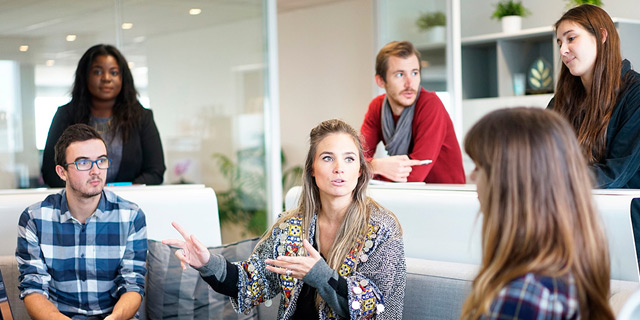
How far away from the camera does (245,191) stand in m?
4.86

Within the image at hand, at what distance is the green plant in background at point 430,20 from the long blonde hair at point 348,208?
3.36 m

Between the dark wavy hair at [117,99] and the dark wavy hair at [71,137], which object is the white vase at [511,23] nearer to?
the dark wavy hair at [117,99]

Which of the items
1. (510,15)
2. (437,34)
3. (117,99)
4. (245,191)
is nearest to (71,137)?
(117,99)

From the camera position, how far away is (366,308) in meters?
1.92

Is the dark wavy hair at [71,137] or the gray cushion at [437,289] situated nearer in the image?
the gray cushion at [437,289]

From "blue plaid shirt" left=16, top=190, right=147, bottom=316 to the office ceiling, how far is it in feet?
5.97

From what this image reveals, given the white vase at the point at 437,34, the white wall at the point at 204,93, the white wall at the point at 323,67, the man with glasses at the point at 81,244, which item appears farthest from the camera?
the white wall at the point at 323,67

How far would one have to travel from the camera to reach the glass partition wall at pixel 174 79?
13.1 ft

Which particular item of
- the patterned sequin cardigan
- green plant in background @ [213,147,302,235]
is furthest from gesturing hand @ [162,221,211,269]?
green plant in background @ [213,147,302,235]

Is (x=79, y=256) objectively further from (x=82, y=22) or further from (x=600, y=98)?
(x=82, y=22)

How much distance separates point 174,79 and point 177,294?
2201 mm

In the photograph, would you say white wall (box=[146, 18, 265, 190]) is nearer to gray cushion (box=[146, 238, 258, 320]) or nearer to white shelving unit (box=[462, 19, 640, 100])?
white shelving unit (box=[462, 19, 640, 100])

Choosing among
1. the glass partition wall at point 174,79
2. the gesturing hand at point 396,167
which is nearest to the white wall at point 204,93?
the glass partition wall at point 174,79

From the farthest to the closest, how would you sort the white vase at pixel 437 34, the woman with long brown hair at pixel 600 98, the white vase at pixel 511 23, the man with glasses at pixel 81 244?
the white vase at pixel 437 34, the white vase at pixel 511 23, the man with glasses at pixel 81 244, the woman with long brown hair at pixel 600 98
